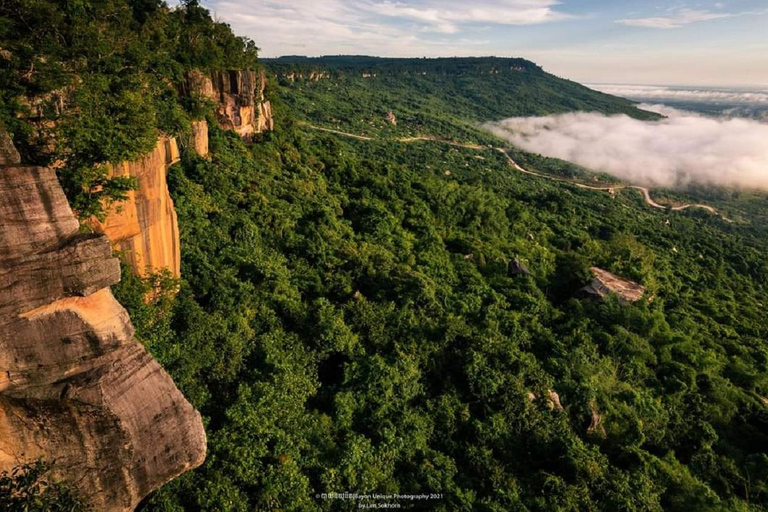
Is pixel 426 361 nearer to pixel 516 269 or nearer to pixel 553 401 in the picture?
pixel 553 401

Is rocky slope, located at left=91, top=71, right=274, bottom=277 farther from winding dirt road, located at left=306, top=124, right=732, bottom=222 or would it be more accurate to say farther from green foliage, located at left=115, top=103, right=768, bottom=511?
winding dirt road, located at left=306, top=124, right=732, bottom=222

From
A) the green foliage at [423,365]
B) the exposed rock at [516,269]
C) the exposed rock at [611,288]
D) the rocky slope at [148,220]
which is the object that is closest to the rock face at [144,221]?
the rocky slope at [148,220]

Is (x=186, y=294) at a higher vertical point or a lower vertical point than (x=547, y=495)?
higher

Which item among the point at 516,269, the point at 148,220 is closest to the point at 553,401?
the point at 516,269

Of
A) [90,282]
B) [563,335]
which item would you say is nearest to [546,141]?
[563,335]

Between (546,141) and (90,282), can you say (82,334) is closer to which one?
(90,282)

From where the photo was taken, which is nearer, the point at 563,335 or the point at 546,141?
the point at 563,335
